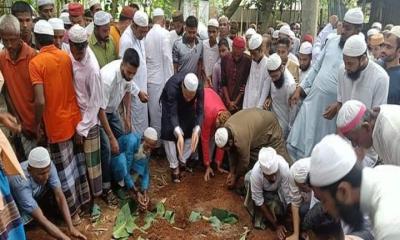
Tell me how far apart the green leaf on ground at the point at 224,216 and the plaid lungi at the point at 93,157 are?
4.20 ft

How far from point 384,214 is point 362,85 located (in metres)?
2.54

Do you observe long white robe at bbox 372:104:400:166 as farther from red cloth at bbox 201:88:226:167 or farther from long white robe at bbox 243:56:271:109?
red cloth at bbox 201:88:226:167

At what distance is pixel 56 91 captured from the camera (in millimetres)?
3922

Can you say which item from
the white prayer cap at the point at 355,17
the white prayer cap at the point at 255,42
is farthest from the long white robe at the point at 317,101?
the white prayer cap at the point at 255,42

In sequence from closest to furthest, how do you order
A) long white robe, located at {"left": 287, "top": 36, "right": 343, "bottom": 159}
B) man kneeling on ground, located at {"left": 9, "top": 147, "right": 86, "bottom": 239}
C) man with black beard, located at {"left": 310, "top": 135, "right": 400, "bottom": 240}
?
man with black beard, located at {"left": 310, "top": 135, "right": 400, "bottom": 240}
man kneeling on ground, located at {"left": 9, "top": 147, "right": 86, "bottom": 239}
long white robe, located at {"left": 287, "top": 36, "right": 343, "bottom": 159}

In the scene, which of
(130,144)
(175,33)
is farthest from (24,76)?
(175,33)

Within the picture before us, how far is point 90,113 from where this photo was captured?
Answer: 416 centimetres

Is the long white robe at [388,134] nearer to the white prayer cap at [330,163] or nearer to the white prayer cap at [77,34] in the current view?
the white prayer cap at [330,163]

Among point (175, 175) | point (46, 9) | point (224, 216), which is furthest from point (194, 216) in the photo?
point (46, 9)

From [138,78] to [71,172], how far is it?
5.46 ft

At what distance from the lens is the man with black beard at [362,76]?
13.0ft

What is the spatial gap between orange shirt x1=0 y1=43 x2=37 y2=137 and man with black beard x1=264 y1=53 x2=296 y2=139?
2.64m

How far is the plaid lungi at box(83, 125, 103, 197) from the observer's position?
427 cm

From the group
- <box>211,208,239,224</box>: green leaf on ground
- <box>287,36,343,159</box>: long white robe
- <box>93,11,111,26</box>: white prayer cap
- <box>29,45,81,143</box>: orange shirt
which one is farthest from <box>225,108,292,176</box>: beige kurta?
<box>93,11,111,26</box>: white prayer cap
